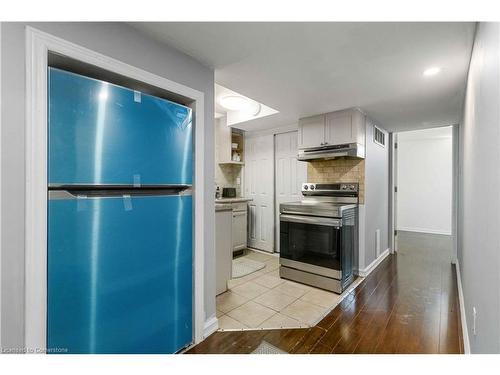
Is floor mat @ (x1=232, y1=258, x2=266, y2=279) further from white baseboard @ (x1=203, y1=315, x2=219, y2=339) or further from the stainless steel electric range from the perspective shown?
white baseboard @ (x1=203, y1=315, x2=219, y2=339)

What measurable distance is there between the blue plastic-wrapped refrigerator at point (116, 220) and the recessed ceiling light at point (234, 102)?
1.57 metres

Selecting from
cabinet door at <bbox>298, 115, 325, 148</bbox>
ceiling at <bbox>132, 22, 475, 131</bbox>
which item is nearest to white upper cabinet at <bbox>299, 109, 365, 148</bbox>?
cabinet door at <bbox>298, 115, 325, 148</bbox>

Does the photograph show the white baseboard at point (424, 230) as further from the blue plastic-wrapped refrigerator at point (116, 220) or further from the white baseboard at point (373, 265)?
the blue plastic-wrapped refrigerator at point (116, 220)

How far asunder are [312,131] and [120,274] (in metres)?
2.90

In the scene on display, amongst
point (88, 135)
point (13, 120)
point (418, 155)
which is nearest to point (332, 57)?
point (88, 135)

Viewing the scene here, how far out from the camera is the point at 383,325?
2.07 m

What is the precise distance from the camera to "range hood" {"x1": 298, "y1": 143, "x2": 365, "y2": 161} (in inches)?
117

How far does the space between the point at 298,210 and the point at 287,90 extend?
145cm

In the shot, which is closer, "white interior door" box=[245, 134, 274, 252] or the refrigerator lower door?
the refrigerator lower door

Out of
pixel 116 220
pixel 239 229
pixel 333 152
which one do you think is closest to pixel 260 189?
pixel 239 229

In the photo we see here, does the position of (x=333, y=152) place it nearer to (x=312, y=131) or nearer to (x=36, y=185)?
A: (x=312, y=131)

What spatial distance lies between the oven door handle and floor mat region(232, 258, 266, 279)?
98cm

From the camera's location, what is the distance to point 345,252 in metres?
2.79

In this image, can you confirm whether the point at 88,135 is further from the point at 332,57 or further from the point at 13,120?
the point at 332,57
